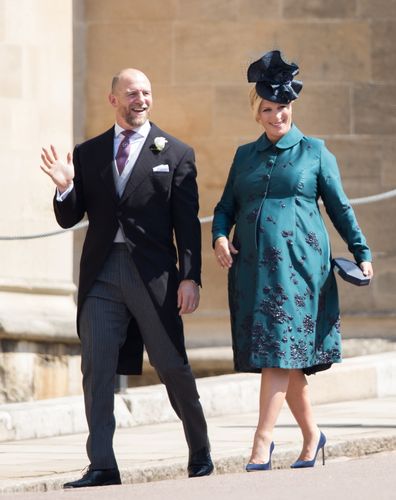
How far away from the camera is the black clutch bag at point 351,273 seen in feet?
22.5

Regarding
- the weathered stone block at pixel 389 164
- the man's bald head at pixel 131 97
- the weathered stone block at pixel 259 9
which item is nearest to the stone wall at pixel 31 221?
the weathered stone block at pixel 259 9

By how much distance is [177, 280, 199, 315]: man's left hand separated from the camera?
6.80m

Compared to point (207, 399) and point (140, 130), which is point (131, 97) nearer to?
point (140, 130)

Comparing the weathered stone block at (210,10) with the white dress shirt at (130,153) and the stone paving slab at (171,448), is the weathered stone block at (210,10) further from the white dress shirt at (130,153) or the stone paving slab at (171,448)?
the white dress shirt at (130,153)

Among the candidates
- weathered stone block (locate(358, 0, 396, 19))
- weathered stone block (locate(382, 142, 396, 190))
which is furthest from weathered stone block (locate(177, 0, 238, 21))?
weathered stone block (locate(382, 142, 396, 190))

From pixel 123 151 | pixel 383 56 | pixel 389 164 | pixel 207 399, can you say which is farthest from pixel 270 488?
pixel 383 56

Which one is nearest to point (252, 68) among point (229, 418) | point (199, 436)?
point (199, 436)

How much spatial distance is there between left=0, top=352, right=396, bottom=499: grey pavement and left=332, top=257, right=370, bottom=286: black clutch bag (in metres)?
1.00

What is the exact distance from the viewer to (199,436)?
6.85 meters

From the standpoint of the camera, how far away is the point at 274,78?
277 inches

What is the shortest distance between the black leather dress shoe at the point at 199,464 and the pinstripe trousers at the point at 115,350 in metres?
0.03

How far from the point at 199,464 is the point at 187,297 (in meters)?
0.66

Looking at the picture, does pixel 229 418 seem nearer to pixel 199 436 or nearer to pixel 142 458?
pixel 142 458

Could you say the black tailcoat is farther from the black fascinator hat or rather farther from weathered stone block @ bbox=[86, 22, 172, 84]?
weathered stone block @ bbox=[86, 22, 172, 84]
